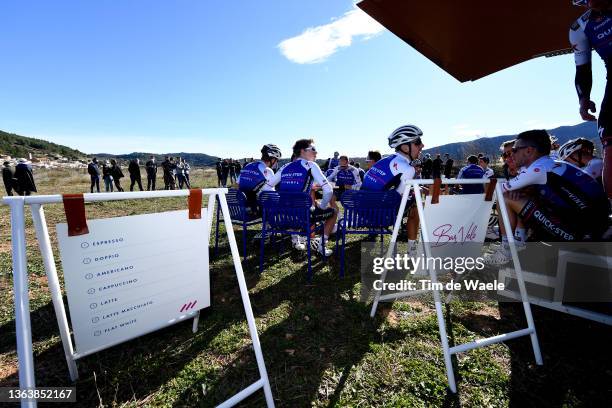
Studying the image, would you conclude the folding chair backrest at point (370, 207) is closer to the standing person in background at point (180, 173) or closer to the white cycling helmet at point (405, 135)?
the white cycling helmet at point (405, 135)

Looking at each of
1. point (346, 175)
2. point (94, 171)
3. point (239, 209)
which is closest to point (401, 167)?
point (239, 209)

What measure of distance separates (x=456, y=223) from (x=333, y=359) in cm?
185

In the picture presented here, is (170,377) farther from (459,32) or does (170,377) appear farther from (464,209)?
(459,32)

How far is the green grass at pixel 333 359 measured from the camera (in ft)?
7.25

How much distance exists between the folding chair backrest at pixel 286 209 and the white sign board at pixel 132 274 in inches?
75.5

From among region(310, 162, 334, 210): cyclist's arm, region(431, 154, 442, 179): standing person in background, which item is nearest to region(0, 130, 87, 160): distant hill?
region(431, 154, 442, 179): standing person in background

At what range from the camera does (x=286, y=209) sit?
4297 mm

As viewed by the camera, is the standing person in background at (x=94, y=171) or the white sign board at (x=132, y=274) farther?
the standing person in background at (x=94, y=171)

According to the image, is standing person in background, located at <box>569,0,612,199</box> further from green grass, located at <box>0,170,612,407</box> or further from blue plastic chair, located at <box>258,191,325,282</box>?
blue plastic chair, located at <box>258,191,325,282</box>

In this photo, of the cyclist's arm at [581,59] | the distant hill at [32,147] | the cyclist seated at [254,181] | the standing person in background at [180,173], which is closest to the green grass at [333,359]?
the cyclist seated at [254,181]

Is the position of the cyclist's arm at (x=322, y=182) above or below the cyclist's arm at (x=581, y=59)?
below

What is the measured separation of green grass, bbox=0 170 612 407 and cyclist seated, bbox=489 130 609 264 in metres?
1.00

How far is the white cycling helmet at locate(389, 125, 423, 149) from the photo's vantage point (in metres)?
4.26

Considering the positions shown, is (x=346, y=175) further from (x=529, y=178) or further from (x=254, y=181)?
(x=529, y=178)
